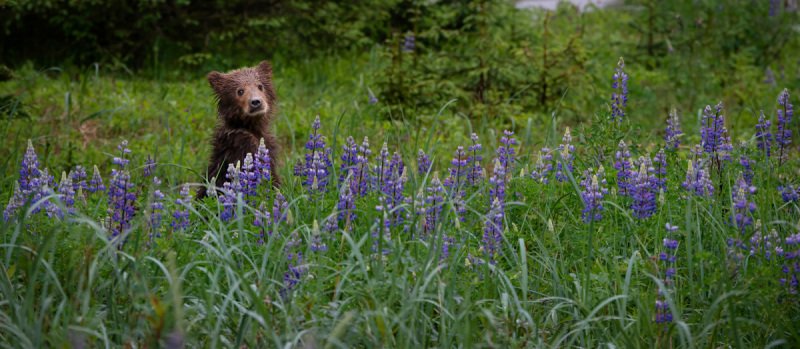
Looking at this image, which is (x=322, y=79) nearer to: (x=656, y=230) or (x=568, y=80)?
(x=568, y=80)

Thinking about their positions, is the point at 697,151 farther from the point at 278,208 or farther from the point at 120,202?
the point at 120,202

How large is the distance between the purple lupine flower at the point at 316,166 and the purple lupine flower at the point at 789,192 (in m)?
2.29

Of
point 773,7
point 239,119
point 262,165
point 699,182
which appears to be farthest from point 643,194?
point 773,7

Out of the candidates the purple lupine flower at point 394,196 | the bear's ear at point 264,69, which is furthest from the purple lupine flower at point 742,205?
the bear's ear at point 264,69

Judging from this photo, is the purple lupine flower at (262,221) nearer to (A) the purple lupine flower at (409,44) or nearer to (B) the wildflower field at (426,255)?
(B) the wildflower field at (426,255)

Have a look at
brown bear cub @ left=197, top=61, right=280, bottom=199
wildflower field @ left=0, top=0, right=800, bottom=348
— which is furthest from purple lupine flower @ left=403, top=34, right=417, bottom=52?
wildflower field @ left=0, top=0, right=800, bottom=348

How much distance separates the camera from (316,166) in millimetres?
4727

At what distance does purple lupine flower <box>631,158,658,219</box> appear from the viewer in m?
4.32

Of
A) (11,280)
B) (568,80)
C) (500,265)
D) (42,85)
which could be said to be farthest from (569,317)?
(42,85)

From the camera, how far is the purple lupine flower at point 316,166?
15.4ft

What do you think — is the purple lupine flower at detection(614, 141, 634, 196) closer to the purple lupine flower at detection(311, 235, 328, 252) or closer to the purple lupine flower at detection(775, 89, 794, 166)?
the purple lupine flower at detection(775, 89, 794, 166)

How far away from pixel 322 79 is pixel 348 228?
523 centimetres

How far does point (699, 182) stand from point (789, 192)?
0.48 m

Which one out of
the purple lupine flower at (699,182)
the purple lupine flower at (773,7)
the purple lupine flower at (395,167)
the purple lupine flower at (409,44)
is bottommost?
the purple lupine flower at (395,167)
